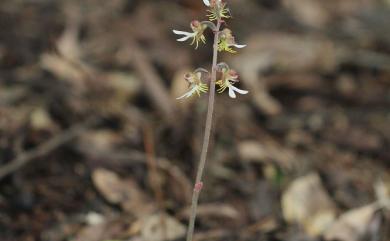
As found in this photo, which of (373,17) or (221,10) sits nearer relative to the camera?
(221,10)

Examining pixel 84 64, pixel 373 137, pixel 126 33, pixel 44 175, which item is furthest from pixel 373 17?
pixel 44 175

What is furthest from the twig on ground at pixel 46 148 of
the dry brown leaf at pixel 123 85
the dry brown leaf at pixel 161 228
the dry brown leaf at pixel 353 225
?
the dry brown leaf at pixel 353 225

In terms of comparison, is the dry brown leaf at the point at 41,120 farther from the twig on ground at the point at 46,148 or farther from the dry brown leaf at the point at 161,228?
the dry brown leaf at the point at 161,228

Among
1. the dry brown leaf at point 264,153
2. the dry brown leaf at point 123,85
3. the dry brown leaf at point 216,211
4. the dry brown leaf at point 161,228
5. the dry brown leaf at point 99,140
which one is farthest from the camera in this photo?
the dry brown leaf at point 123,85

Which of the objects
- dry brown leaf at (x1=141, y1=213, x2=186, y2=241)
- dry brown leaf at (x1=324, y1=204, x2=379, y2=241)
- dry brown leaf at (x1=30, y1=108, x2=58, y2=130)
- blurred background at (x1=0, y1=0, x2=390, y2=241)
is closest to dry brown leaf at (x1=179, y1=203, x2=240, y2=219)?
blurred background at (x1=0, y1=0, x2=390, y2=241)

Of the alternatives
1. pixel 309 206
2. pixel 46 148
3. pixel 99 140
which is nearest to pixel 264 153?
pixel 309 206

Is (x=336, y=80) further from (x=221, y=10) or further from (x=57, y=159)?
(x=221, y=10)
